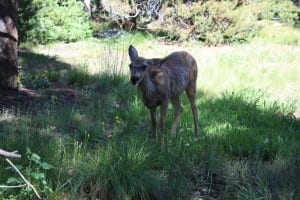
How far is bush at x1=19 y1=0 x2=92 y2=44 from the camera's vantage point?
50.2 feet

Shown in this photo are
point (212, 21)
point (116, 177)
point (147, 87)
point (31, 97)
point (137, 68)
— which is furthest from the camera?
point (212, 21)

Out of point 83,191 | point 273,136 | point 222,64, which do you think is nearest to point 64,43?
point 222,64

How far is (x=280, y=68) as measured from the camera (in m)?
12.2

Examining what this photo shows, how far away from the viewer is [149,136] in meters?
6.75

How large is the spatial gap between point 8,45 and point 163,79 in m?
3.20

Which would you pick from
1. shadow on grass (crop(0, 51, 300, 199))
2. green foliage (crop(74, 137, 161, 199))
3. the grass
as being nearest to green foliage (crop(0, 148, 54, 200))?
the grass

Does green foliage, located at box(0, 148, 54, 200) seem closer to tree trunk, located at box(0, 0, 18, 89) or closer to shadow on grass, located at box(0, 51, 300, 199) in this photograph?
shadow on grass, located at box(0, 51, 300, 199)

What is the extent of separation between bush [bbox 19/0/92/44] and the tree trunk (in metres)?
6.51

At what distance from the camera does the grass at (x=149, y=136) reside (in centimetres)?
484

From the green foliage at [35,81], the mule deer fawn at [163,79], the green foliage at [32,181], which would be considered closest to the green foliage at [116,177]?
the green foliage at [32,181]

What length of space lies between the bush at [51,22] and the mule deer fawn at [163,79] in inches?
340

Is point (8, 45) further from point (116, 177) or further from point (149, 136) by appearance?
point (116, 177)

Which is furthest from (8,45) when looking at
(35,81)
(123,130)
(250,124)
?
(250,124)

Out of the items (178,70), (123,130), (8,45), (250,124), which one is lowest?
(250,124)
